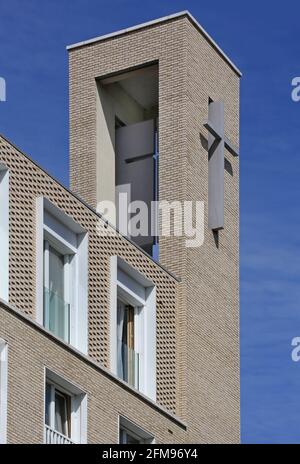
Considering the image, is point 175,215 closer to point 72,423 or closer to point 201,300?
point 201,300

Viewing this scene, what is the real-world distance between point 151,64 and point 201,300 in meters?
6.57

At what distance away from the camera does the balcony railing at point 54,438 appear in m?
40.7

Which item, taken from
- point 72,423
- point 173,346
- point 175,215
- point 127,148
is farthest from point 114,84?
point 72,423

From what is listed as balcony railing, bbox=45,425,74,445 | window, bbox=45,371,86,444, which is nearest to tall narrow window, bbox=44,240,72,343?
window, bbox=45,371,86,444

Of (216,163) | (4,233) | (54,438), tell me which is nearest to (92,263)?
(4,233)

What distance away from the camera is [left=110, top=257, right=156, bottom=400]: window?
148 ft

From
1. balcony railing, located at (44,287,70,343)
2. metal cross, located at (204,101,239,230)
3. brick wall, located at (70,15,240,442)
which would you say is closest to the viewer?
balcony railing, located at (44,287,70,343)

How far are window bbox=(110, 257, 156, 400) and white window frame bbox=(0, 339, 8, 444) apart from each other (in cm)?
548

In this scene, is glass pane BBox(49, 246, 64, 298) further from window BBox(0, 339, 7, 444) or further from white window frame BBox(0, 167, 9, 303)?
window BBox(0, 339, 7, 444)

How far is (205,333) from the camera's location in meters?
48.6

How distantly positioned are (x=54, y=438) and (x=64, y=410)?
1.28 m

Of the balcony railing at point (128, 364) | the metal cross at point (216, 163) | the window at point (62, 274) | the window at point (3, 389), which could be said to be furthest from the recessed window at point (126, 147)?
the window at point (3, 389)

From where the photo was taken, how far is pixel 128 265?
45.8 meters

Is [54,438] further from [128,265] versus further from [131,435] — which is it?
[128,265]
